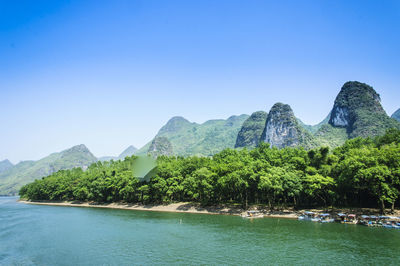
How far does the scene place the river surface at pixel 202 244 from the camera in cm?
2803

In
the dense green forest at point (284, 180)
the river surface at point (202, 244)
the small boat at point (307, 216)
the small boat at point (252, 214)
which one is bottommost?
the river surface at point (202, 244)

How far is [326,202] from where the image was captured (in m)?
61.4

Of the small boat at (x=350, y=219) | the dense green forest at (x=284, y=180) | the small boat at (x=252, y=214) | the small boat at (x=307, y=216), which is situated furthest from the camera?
the small boat at (x=252, y=214)

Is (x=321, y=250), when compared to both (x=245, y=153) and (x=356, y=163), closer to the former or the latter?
(x=356, y=163)

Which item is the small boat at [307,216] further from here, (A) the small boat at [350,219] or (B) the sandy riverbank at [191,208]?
(A) the small boat at [350,219]

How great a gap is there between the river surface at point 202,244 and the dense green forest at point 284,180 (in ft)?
32.8

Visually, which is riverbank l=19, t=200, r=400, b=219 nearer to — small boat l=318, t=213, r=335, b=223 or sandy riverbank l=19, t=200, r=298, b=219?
sandy riverbank l=19, t=200, r=298, b=219

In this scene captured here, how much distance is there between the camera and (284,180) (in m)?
57.2

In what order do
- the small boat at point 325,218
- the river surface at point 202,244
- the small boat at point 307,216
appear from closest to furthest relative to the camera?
the river surface at point 202,244
the small boat at point 325,218
the small boat at point 307,216

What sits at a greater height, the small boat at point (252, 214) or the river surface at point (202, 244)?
the small boat at point (252, 214)

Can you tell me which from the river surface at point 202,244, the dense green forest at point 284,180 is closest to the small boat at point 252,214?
the dense green forest at point 284,180

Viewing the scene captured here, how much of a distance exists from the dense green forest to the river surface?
9.99 metres

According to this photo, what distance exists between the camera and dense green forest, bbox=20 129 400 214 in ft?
160

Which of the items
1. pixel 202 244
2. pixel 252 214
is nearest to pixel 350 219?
pixel 252 214
